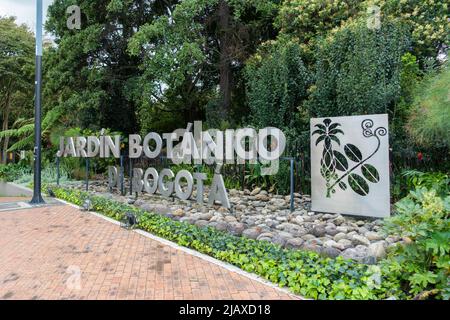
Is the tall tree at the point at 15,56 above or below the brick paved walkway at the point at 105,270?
above

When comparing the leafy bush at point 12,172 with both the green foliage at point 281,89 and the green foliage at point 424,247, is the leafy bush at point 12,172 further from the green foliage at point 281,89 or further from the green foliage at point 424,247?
the green foliage at point 424,247

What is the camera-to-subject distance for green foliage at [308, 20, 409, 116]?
8.31m

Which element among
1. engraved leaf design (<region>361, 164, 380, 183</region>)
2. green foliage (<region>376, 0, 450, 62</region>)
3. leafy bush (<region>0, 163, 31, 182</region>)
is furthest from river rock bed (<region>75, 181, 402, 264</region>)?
leafy bush (<region>0, 163, 31, 182</region>)

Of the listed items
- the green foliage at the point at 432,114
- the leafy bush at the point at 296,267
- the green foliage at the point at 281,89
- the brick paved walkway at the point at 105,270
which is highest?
the green foliage at the point at 281,89

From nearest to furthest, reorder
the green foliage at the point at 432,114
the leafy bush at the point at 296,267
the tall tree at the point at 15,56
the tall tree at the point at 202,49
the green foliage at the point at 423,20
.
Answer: the leafy bush at the point at 296,267, the green foliage at the point at 432,114, the green foliage at the point at 423,20, the tall tree at the point at 202,49, the tall tree at the point at 15,56

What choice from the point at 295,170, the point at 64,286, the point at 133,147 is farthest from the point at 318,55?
the point at 64,286

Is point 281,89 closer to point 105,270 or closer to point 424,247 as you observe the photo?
point 105,270

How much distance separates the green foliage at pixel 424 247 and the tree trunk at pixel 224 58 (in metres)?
9.84

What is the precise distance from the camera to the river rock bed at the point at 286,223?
5.24 m

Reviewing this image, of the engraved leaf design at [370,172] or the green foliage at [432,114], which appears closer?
the green foliage at [432,114]

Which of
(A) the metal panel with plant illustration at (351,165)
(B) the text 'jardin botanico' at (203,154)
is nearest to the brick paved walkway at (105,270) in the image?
(B) the text 'jardin botanico' at (203,154)

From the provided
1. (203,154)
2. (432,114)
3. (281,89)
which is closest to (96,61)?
(281,89)

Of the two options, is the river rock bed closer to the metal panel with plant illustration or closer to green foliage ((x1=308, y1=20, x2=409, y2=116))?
the metal panel with plant illustration

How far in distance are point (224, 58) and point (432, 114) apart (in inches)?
335
